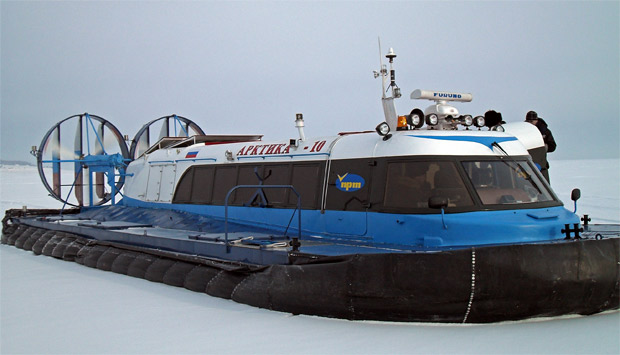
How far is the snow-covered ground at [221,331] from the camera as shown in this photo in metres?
4.30

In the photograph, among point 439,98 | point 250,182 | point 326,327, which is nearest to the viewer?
point 326,327

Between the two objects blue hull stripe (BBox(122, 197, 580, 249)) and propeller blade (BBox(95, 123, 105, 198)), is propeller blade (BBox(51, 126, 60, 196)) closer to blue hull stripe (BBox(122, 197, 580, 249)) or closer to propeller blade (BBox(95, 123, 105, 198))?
propeller blade (BBox(95, 123, 105, 198))

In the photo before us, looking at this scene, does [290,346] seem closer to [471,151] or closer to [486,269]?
[486,269]

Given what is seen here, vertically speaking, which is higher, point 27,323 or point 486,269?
Result: point 486,269

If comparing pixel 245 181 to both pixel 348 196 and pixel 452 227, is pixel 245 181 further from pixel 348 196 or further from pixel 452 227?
pixel 452 227

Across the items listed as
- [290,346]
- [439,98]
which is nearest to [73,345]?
[290,346]

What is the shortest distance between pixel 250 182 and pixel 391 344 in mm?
3409

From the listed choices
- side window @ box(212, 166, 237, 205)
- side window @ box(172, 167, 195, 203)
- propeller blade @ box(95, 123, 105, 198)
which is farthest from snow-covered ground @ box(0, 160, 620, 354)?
propeller blade @ box(95, 123, 105, 198)

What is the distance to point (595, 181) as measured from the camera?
2497 centimetres

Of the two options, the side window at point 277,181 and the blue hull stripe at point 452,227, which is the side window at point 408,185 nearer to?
the blue hull stripe at point 452,227

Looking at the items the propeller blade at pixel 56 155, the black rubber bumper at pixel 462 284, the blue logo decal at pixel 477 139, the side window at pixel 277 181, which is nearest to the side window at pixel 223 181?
the side window at pixel 277 181

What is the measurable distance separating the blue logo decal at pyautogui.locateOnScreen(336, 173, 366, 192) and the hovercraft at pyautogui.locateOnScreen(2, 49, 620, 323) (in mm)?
11

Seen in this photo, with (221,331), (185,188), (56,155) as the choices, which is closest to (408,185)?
(221,331)

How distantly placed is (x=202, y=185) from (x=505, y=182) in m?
4.15
